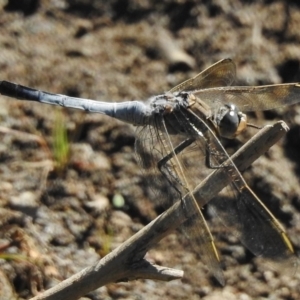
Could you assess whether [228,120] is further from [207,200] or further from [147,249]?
[147,249]

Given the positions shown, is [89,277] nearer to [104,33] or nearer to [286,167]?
[286,167]

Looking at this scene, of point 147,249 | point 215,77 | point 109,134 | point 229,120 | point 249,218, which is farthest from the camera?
point 109,134

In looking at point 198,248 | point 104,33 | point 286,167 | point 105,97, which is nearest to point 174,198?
point 198,248

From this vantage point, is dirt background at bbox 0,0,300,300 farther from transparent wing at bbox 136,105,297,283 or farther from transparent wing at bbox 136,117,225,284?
transparent wing at bbox 136,117,225,284

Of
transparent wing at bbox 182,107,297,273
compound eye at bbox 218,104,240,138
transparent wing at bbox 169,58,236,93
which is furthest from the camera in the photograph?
transparent wing at bbox 169,58,236,93

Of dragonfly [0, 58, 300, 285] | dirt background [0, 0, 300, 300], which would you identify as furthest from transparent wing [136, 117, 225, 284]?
dirt background [0, 0, 300, 300]

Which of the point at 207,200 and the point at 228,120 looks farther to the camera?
the point at 228,120

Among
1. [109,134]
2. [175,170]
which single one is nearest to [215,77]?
[175,170]
